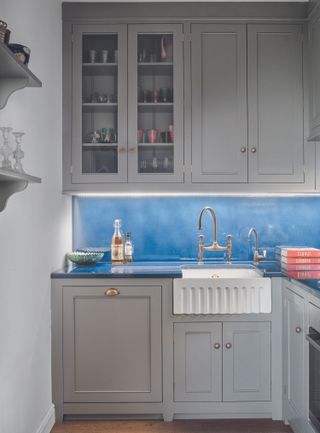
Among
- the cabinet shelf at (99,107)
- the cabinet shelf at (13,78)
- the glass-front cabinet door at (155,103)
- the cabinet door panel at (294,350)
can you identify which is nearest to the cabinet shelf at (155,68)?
the glass-front cabinet door at (155,103)

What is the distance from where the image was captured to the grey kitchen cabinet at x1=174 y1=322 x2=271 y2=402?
2.78 metres

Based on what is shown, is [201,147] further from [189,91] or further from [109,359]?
[109,359]

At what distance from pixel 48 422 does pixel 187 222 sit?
153 cm

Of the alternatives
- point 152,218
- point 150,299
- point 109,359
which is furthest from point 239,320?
point 152,218

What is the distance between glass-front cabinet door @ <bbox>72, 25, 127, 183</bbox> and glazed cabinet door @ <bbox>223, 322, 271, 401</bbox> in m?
Result: 1.18

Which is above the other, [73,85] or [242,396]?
[73,85]

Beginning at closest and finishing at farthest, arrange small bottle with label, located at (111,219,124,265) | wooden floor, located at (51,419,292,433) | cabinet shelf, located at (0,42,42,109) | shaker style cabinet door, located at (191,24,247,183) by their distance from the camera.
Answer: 1. cabinet shelf, located at (0,42,42,109)
2. wooden floor, located at (51,419,292,433)
3. shaker style cabinet door, located at (191,24,247,183)
4. small bottle with label, located at (111,219,124,265)

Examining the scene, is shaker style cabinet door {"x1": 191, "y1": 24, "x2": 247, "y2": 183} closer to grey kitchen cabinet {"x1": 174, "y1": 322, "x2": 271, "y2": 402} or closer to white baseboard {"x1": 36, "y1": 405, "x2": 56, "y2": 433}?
grey kitchen cabinet {"x1": 174, "y1": 322, "x2": 271, "y2": 402}

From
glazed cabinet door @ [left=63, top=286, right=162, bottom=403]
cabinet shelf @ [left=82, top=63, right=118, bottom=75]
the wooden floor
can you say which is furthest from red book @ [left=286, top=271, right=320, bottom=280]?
cabinet shelf @ [left=82, top=63, right=118, bottom=75]

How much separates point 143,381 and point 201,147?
145 centimetres

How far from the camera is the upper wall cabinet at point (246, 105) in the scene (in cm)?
307

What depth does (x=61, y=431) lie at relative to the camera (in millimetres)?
2701

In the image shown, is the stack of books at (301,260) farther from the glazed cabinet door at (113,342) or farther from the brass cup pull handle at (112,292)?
the brass cup pull handle at (112,292)

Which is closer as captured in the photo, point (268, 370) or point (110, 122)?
point (268, 370)
